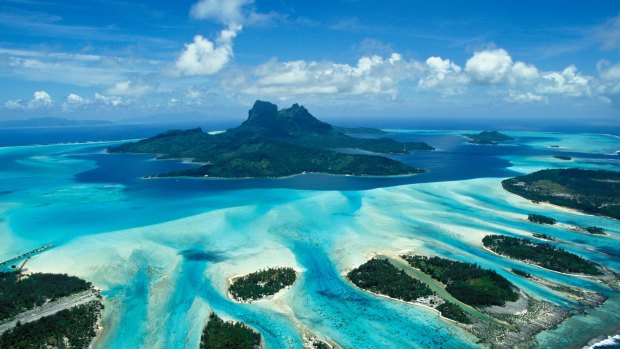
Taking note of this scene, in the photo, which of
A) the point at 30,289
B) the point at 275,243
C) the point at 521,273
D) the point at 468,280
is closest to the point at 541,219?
the point at 521,273

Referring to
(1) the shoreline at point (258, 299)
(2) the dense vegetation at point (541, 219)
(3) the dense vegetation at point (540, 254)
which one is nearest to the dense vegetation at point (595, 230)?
(2) the dense vegetation at point (541, 219)

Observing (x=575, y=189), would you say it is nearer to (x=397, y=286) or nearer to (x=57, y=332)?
(x=397, y=286)

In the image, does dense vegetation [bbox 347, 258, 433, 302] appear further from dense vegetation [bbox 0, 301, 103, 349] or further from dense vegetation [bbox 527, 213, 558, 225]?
dense vegetation [bbox 527, 213, 558, 225]

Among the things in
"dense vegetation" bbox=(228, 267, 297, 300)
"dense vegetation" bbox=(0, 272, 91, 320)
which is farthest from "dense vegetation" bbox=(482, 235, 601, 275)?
"dense vegetation" bbox=(0, 272, 91, 320)

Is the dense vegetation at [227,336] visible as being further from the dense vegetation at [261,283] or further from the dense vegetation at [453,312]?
the dense vegetation at [453,312]

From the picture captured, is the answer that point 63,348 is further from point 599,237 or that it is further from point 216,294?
point 599,237

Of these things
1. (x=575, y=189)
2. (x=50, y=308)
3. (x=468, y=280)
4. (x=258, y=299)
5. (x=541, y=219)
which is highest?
(x=575, y=189)
